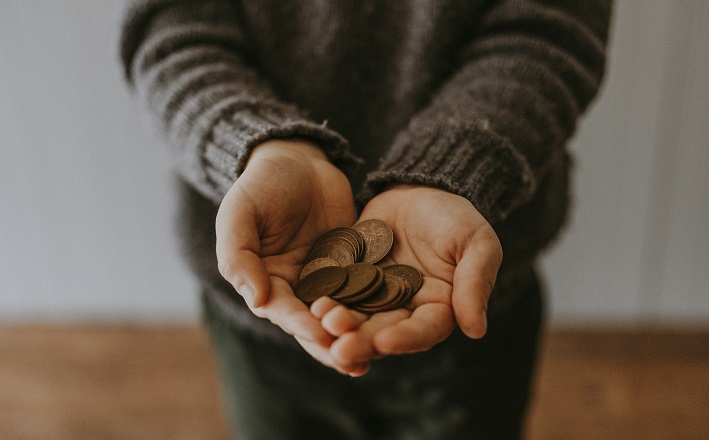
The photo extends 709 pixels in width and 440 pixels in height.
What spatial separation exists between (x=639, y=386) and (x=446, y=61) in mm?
1403

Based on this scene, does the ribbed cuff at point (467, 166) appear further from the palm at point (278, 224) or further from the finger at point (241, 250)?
the finger at point (241, 250)

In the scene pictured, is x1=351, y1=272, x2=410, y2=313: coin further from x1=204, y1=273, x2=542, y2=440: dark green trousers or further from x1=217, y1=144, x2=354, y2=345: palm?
x1=204, y1=273, x2=542, y2=440: dark green trousers

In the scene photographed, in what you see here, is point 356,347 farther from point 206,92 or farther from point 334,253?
point 206,92

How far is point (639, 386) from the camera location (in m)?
1.77

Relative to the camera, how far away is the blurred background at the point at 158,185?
1.57 m

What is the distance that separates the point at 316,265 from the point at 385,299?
0.09 meters

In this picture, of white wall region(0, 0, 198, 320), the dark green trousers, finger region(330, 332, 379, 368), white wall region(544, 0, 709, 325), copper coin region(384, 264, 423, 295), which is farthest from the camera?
white wall region(0, 0, 198, 320)

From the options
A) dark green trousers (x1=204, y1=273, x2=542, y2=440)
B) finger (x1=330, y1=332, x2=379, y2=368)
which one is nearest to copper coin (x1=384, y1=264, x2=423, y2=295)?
finger (x1=330, y1=332, x2=379, y2=368)

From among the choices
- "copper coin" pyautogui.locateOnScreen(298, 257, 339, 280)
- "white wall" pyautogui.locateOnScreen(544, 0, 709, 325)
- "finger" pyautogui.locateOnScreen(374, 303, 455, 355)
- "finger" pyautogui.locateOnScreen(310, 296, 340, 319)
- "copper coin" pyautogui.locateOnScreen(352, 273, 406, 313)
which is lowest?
"finger" pyautogui.locateOnScreen(374, 303, 455, 355)

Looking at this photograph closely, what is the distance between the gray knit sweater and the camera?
674 mm

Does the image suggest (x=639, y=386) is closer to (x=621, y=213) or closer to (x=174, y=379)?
(x=621, y=213)

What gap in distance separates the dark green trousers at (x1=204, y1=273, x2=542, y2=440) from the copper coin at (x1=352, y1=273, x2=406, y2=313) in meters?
0.27

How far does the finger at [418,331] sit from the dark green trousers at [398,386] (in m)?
0.31

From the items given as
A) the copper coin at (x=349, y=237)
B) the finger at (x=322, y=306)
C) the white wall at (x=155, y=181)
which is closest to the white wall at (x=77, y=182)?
the white wall at (x=155, y=181)
